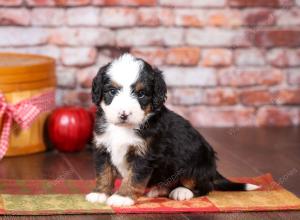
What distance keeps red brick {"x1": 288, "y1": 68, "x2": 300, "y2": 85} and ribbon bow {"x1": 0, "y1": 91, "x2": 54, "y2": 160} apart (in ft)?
5.50

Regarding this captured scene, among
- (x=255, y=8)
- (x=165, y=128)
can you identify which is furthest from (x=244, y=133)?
(x=165, y=128)

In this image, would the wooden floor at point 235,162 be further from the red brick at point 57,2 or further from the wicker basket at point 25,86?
the red brick at point 57,2

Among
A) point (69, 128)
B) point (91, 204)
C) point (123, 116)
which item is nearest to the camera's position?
point (123, 116)

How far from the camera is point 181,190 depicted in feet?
8.68

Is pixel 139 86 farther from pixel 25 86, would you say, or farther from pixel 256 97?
pixel 256 97

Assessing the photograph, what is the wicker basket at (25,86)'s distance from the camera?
346 cm

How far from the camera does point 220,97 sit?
441 cm

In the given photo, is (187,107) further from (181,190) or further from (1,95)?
(181,190)

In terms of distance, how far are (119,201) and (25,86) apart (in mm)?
1229

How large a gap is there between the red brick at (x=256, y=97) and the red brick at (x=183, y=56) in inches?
14.7

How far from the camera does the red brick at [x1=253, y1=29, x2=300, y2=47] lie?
437 centimetres

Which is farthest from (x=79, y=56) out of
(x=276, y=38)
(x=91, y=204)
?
(x=91, y=204)

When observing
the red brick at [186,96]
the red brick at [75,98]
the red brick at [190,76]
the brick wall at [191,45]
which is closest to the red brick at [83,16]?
the brick wall at [191,45]

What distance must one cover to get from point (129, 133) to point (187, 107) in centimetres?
186
